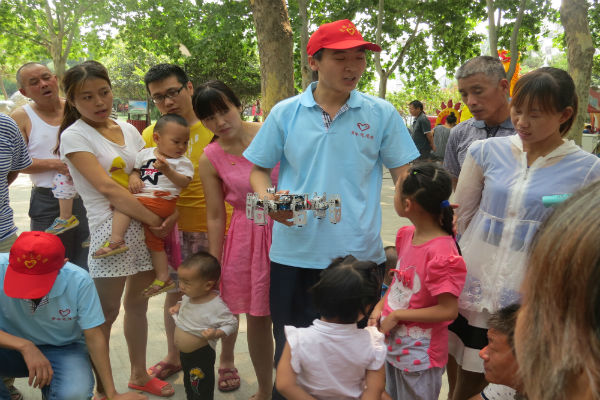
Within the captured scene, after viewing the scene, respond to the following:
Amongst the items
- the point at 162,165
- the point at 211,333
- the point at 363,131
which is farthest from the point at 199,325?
the point at 363,131

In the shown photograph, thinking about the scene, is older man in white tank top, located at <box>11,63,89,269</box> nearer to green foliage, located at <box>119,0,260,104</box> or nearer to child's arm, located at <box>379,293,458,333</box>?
child's arm, located at <box>379,293,458,333</box>

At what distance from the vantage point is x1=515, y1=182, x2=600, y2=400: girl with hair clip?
64 cm

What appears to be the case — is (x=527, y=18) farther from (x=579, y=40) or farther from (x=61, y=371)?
(x=61, y=371)

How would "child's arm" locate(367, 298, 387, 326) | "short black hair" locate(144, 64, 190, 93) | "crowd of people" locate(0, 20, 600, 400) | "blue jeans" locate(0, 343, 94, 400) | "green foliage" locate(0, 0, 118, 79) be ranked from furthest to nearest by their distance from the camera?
"green foliage" locate(0, 0, 118, 79), "short black hair" locate(144, 64, 190, 93), "blue jeans" locate(0, 343, 94, 400), "child's arm" locate(367, 298, 387, 326), "crowd of people" locate(0, 20, 600, 400)

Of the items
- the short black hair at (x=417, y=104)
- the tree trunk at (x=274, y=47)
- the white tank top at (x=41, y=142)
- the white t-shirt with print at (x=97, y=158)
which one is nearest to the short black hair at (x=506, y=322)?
the white t-shirt with print at (x=97, y=158)

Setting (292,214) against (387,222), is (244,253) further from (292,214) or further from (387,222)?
(387,222)

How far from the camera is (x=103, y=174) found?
257 centimetres

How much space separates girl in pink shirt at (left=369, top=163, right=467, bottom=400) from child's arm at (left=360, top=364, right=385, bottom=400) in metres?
0.22

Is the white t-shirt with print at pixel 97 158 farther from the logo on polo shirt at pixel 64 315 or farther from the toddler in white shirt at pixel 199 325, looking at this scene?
the toddler in white shirt at pixel 199 325

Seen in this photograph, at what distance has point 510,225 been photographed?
1.96 metres

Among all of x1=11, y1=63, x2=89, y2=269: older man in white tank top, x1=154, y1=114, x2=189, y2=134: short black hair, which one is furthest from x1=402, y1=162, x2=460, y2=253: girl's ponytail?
x1=11, y1=63, x2=89, y2=269: older man in white tank top

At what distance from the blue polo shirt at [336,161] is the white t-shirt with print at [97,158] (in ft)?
3.16

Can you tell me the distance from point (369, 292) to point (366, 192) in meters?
0.51

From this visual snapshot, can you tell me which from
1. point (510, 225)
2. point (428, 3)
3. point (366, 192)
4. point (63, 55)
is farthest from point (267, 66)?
point (63, 55)
